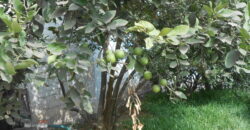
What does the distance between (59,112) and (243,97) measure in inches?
142

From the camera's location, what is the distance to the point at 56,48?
1976 millimetres

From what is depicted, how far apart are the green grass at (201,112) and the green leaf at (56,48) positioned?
132 inches

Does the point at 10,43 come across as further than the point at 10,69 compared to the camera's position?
Yes

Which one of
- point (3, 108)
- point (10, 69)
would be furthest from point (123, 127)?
point (10, 69)

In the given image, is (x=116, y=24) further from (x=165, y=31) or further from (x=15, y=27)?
(x=15, y=27)

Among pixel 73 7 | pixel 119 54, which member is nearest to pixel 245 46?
pixel 119 54

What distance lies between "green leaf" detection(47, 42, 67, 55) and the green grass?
3.34 meters

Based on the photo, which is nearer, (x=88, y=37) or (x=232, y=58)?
(x=232, y=58)

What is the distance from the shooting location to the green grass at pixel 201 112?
5.15m

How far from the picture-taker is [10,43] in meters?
1.86

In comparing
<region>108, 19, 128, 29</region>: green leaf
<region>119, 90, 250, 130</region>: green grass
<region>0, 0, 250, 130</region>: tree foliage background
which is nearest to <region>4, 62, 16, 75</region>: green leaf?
<region>0, 0, 250, 130</region>: tree foliage background

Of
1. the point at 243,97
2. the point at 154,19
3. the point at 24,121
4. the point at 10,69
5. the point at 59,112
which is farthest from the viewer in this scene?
the point at 243,97

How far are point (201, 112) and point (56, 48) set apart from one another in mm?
4249

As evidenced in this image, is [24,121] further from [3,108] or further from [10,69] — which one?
[10,69]
